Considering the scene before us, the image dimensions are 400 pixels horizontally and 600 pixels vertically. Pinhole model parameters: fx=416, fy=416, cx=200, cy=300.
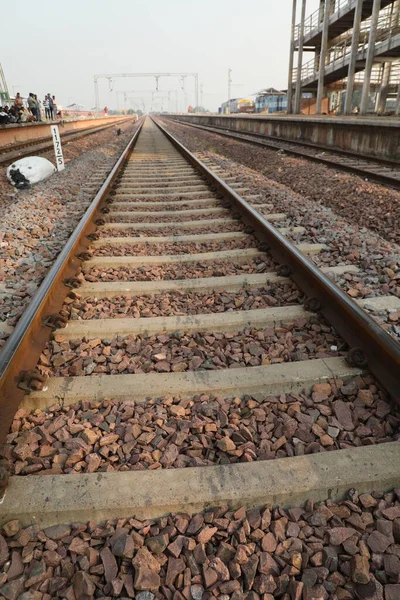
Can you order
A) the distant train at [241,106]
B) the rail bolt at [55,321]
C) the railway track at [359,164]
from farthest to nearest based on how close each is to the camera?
the distant train at [241,106]
the railway track at [359,164]
the rail bolt at [55,321]

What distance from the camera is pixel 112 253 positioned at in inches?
166

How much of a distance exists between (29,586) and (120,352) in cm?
133

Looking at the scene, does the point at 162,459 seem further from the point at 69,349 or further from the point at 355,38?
the point at 355,38

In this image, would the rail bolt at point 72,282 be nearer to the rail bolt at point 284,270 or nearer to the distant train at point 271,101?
the rail bolt at point 284,270

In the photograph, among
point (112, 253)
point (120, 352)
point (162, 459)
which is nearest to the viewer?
point (162, 459)

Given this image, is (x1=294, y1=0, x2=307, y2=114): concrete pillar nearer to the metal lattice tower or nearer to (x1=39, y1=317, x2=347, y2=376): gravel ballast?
the metal lattice tower

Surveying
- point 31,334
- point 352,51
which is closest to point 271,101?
point 352,51

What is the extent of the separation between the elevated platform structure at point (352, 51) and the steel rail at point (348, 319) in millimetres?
22893

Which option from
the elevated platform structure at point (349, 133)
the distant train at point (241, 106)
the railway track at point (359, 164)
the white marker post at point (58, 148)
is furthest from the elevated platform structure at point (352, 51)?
the distant train at point (241, 106)

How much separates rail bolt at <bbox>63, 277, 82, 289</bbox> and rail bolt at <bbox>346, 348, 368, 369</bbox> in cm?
209

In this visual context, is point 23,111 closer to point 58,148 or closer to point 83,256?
point 58,148

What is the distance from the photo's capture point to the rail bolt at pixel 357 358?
225 cm

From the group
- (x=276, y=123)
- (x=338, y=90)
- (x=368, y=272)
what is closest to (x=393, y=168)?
(x=368, y=272)

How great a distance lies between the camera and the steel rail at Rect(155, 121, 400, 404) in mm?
2117
